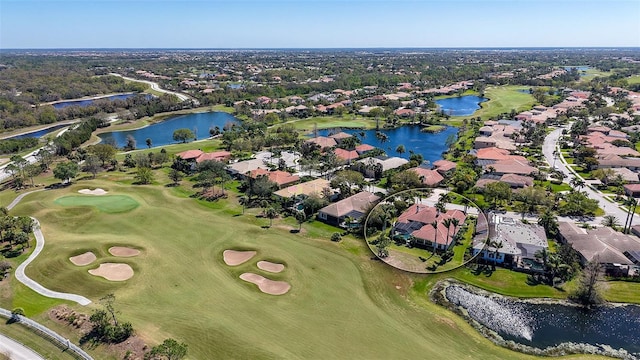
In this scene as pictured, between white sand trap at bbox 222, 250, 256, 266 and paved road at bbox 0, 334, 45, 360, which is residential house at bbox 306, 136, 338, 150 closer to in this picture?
white sand trap at bbox 222, 250, 256, 266

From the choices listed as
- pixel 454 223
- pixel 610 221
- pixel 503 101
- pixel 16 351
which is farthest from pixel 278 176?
pixel 503 101

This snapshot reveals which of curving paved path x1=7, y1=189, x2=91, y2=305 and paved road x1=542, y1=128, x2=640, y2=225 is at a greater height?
curving paved path x1=7, y1=189, x2=91, y2=305

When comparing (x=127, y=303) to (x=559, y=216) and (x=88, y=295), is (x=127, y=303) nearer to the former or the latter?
(x=88, y=295)

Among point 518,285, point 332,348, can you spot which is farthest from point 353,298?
point 518,285

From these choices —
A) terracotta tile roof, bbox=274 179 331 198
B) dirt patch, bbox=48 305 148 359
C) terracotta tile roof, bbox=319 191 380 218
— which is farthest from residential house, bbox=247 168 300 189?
dirt patch, bbox=48 305 148 359

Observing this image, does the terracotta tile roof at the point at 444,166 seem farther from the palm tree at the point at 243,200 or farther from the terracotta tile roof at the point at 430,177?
the palm tree at the point at 243,200

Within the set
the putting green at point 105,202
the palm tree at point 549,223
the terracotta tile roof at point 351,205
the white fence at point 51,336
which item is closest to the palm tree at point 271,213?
the terracotta tile roof at point 351,205
